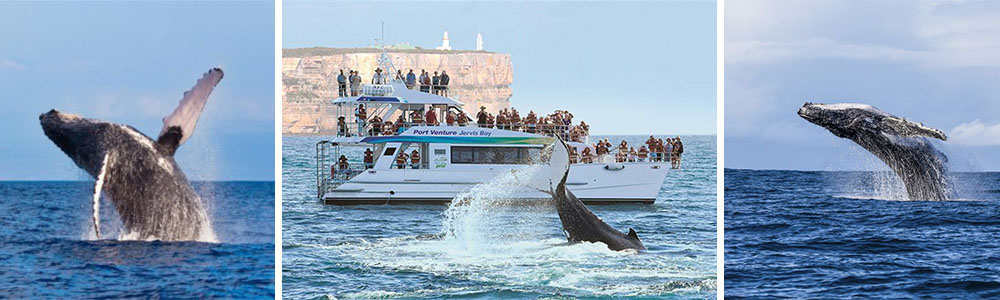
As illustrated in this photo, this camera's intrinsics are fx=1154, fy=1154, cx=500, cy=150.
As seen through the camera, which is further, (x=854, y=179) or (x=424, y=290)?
(x=854, y=179)

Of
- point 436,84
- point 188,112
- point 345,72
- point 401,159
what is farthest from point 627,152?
point 345,72

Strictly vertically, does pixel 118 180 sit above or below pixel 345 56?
below

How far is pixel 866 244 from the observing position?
14.2 metres

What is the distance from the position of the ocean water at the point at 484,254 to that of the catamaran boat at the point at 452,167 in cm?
27

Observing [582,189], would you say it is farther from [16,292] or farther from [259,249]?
[16,292]

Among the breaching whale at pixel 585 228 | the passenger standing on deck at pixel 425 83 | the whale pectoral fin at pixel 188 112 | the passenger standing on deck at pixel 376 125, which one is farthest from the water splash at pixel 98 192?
the passenger standing on deck at pixel 425 83

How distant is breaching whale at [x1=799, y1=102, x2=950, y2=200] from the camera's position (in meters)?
17.4

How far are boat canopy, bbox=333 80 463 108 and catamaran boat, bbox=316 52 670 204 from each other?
0.07 feet

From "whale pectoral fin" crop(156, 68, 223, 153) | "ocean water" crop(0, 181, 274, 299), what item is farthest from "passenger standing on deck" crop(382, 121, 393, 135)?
"whale pectoral fin" crop(156, 68, 223, 153)

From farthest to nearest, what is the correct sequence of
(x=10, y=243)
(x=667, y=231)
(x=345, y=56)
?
(x=345, y=56)
(x=10, y=243)
(x=667, y=231)

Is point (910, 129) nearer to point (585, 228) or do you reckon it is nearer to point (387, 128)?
point (585, 228)

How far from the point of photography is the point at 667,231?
16.5 m

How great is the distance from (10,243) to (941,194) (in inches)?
589

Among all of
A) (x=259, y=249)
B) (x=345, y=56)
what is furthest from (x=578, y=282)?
(x=345, y=56)
